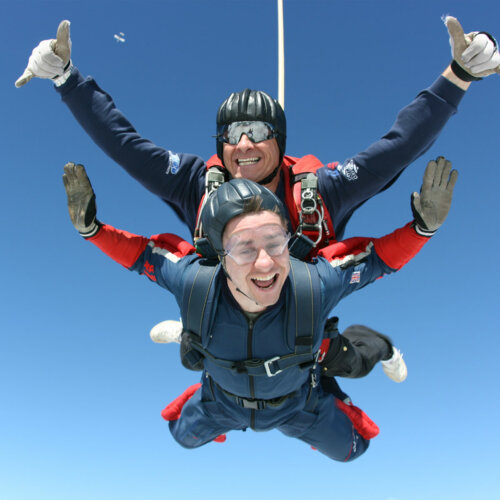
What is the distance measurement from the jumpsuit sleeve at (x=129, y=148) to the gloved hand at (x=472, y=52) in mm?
2073

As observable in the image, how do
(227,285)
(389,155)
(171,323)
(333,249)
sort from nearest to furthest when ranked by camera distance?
(227,285) < (333,249) < (389,155) < (171,323)

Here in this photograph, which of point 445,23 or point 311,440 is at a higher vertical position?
point 445,23

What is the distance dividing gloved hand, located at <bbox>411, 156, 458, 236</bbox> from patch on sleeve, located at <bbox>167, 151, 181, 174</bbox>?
73.6 inches

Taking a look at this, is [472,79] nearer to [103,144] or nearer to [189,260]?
[189,260]

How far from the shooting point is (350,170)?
12.2 feet

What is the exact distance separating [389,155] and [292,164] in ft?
2.84

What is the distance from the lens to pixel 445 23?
3.42 m

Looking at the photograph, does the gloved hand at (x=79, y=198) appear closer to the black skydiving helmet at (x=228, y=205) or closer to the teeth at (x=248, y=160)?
the black skydiving helmet at (x=228, y=205)

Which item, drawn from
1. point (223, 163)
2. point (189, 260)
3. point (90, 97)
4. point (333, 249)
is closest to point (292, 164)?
point (223, 163)

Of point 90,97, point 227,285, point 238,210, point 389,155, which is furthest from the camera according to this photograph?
point 90,97

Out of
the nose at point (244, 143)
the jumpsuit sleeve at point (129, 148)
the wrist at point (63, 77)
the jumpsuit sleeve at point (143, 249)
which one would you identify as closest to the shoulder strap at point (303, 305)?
the jumpsuit sleeve at point (143, 249)

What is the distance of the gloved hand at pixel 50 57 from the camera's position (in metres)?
3.75

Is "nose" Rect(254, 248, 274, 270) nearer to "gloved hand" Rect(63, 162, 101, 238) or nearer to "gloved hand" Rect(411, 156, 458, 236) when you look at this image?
"gloved hand" Rect(411, 156, 458, 236)

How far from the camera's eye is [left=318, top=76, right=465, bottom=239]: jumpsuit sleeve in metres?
3.61
